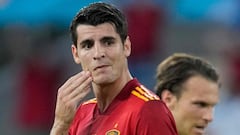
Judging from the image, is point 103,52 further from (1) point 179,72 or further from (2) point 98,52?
(1) point 179,72

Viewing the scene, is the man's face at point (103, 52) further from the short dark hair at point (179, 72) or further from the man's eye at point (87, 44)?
the short dark hair at point (179, 72)

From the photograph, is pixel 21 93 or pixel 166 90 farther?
pixel 21 93

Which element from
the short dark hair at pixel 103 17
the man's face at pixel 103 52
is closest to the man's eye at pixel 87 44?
the man's face at pixel 103 52

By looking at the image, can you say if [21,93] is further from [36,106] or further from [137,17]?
[137,17]

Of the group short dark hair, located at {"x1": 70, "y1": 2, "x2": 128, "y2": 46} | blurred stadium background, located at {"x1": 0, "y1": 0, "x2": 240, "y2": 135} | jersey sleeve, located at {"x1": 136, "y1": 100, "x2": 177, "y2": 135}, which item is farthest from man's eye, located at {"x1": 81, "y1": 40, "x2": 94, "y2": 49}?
blurred stadium background, located at {"x1": 0, "y1": 0, "x2": 240, "y2": 135}

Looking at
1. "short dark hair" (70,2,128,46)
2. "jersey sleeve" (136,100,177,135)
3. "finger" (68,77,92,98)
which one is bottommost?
"jersey sleeve" (136,100,177,135)

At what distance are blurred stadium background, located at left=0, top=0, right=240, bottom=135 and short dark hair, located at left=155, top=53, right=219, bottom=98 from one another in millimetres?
4453

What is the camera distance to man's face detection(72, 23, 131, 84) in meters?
5.98

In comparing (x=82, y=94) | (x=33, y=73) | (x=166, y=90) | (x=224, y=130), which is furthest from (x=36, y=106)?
(x=82, y=94)

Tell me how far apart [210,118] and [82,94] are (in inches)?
60.7

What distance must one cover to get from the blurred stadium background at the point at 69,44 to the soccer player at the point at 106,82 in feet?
18.8

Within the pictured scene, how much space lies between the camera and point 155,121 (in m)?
5.77

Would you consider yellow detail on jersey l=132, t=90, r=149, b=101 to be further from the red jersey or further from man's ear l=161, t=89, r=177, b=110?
man's ear l=161, t=89, r=177, b=110

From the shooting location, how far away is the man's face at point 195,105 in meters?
7.17
